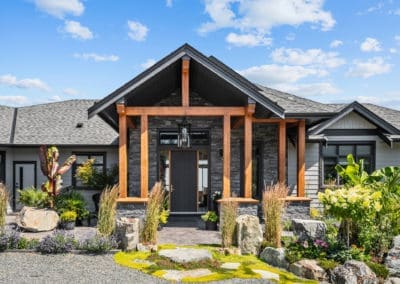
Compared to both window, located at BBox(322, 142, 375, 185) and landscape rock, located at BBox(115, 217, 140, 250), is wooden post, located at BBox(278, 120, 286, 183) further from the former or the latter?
landscape rock, located at BBox(115, 217, 140, 250)

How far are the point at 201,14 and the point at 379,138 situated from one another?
790cm

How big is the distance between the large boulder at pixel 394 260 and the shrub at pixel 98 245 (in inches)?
224

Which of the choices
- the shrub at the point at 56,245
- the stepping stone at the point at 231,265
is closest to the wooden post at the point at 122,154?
the shrub at the point at 56,245

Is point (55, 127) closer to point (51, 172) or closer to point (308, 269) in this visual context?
point (51, 172)

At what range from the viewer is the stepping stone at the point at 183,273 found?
6.97 meters

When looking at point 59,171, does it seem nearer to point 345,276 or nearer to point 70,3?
point 70,3

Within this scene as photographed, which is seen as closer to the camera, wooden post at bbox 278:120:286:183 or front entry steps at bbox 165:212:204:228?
wooden post at bbox 278:120:286:183

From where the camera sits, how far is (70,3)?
9.96m

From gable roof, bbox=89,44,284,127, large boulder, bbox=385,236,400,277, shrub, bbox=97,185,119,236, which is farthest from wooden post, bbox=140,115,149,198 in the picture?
large boulder, bbox=385,236,400,277

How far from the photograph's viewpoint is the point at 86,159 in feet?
50.4

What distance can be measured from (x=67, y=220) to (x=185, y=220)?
3856 millimetres

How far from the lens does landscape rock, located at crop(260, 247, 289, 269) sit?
7.75m

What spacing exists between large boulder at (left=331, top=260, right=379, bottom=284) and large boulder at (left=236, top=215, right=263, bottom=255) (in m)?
1.89

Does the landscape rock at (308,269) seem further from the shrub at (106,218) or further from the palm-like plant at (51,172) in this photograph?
the palm-like plant at (51,172)
